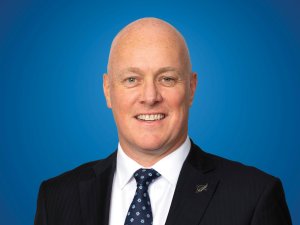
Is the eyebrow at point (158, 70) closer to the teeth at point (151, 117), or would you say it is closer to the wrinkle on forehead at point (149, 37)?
the wrinkle on forehead at point (149, 37)

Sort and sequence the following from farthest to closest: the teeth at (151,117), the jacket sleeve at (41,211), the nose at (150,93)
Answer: the jacket sleeve at (41,211) < the teeth at (151,117) < the nose at (150,93)

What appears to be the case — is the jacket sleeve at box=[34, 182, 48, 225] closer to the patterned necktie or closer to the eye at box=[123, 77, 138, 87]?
the patterned necktie

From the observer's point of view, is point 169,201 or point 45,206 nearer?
point 169,201

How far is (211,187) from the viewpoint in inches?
164

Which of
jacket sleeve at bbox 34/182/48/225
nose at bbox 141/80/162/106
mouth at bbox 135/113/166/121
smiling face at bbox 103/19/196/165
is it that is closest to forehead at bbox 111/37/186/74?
smiling face at bbox 103/19/196/165

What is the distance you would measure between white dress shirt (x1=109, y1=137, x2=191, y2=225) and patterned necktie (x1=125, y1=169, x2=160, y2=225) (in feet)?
0.11

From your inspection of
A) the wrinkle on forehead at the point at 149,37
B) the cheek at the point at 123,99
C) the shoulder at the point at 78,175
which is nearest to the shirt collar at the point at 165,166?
the shoulder at the point at 78,175

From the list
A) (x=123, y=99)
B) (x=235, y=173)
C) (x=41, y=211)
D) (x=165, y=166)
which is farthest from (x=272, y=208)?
(x=41, y=211)

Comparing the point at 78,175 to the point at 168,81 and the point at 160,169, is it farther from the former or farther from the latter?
the point at 168,81

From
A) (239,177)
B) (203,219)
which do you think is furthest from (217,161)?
(203,219)

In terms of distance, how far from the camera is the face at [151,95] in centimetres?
415

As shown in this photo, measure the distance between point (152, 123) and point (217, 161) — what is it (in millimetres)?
585

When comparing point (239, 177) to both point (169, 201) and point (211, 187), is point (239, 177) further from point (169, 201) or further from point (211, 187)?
point (169, 201)

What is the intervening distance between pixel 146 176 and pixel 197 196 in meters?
0.38
